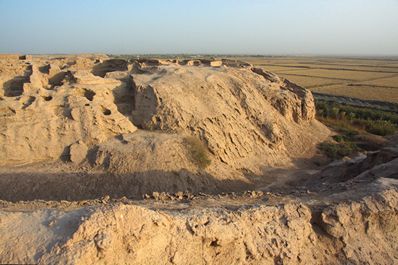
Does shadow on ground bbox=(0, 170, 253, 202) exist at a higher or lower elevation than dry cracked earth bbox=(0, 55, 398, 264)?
lower

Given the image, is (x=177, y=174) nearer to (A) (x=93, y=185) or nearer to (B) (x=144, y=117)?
(A) (x=93, y=185)

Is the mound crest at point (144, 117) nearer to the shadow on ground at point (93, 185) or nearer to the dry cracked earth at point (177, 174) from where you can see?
the dry cracked earth at point (177, 174)

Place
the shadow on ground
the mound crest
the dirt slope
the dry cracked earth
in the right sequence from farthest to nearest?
the mound crest, the dirt slope, the shadow on ground, the dry cracked earth

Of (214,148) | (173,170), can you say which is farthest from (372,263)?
(214,148)

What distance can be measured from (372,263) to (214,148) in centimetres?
950

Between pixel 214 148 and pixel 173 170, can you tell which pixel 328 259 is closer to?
pixel 173 170

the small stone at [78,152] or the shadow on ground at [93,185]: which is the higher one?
the small stone at [78,152]

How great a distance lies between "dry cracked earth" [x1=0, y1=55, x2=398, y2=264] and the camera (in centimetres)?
551

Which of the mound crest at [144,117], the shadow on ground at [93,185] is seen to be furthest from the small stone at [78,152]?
the shadow on ground at [93,185]

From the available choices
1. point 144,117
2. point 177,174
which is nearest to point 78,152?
point 144,117

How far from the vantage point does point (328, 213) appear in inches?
284

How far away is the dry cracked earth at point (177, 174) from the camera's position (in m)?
5.51

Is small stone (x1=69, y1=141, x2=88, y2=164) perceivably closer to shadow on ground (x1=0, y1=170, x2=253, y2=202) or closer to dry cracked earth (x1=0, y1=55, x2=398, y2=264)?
dry cracked earth (x1=0, y1=55, x2=398, y2=264)

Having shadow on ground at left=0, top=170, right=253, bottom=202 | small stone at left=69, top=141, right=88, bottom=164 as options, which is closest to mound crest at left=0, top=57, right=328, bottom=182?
small stone at left=69, top=141, right=88, bottom=164
